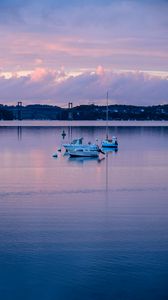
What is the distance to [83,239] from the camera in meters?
14.5

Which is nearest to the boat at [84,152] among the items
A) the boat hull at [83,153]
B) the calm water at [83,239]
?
the boat hull at [83,153]

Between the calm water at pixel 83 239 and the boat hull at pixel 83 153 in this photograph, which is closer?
the calm water at pixel 83 239

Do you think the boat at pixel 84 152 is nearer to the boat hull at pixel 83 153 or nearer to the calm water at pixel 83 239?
the boat hull at pixel 83 153

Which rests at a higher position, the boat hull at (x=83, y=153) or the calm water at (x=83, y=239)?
the boat hull at (x=83, y=153)

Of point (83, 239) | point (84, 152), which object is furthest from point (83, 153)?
point (83, 239)

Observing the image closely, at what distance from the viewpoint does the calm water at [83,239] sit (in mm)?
11125

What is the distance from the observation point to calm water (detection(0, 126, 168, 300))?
11.1 metres

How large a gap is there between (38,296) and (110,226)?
19.4 ft

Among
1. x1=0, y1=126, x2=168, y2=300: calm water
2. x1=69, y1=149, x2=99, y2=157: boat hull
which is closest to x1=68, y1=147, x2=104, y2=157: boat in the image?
x1=69, y1=149, x2=99, y2=157: boat hull

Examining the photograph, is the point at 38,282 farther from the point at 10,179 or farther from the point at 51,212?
the point at 10,179

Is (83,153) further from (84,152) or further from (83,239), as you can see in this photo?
(83,239)

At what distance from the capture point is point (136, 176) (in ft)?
98.1

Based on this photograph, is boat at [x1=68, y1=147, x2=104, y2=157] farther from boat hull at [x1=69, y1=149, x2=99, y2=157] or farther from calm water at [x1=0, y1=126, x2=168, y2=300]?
calm water at [x1=0, y1=126, x2=168, y2=300]

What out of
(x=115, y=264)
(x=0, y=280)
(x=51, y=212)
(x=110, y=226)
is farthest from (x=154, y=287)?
(x=51, y=212)
